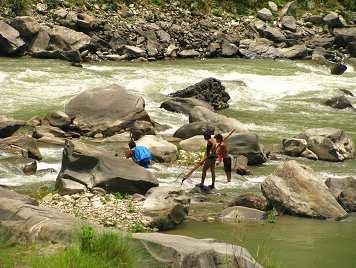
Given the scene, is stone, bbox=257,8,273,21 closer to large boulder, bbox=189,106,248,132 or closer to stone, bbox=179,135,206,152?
large boulder, bbox=189,106,248,132

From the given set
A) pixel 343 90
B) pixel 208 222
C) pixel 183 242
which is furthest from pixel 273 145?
pixel 183 242

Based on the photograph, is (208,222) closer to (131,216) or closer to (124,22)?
(131,216)

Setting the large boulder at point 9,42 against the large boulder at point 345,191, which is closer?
the large boulder at point 345,191

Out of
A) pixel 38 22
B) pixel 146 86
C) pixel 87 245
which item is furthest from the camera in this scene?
pixel 38 22

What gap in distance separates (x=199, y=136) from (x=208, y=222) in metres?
8.34

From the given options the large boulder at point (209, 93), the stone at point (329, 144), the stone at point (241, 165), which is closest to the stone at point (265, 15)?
the large boulder at point (209, 93)

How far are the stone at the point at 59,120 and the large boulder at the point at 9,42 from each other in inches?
480

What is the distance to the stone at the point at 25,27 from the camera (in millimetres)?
34344

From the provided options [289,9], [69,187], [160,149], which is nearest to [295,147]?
[160,149]

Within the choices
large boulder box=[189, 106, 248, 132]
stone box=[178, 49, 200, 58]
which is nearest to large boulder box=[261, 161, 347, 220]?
large boulder box=[189, 106, 248, 132]

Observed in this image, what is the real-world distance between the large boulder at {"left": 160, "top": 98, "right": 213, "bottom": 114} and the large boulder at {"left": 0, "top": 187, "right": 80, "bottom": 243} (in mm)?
16045

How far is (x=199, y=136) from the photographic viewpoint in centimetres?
2159

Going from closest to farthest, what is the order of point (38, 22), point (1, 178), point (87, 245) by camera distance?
1. point (87, 245)
2. point (1, 178)
3. point (38, 22)

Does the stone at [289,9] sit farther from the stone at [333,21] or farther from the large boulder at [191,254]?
the large boulder at [191,254]
